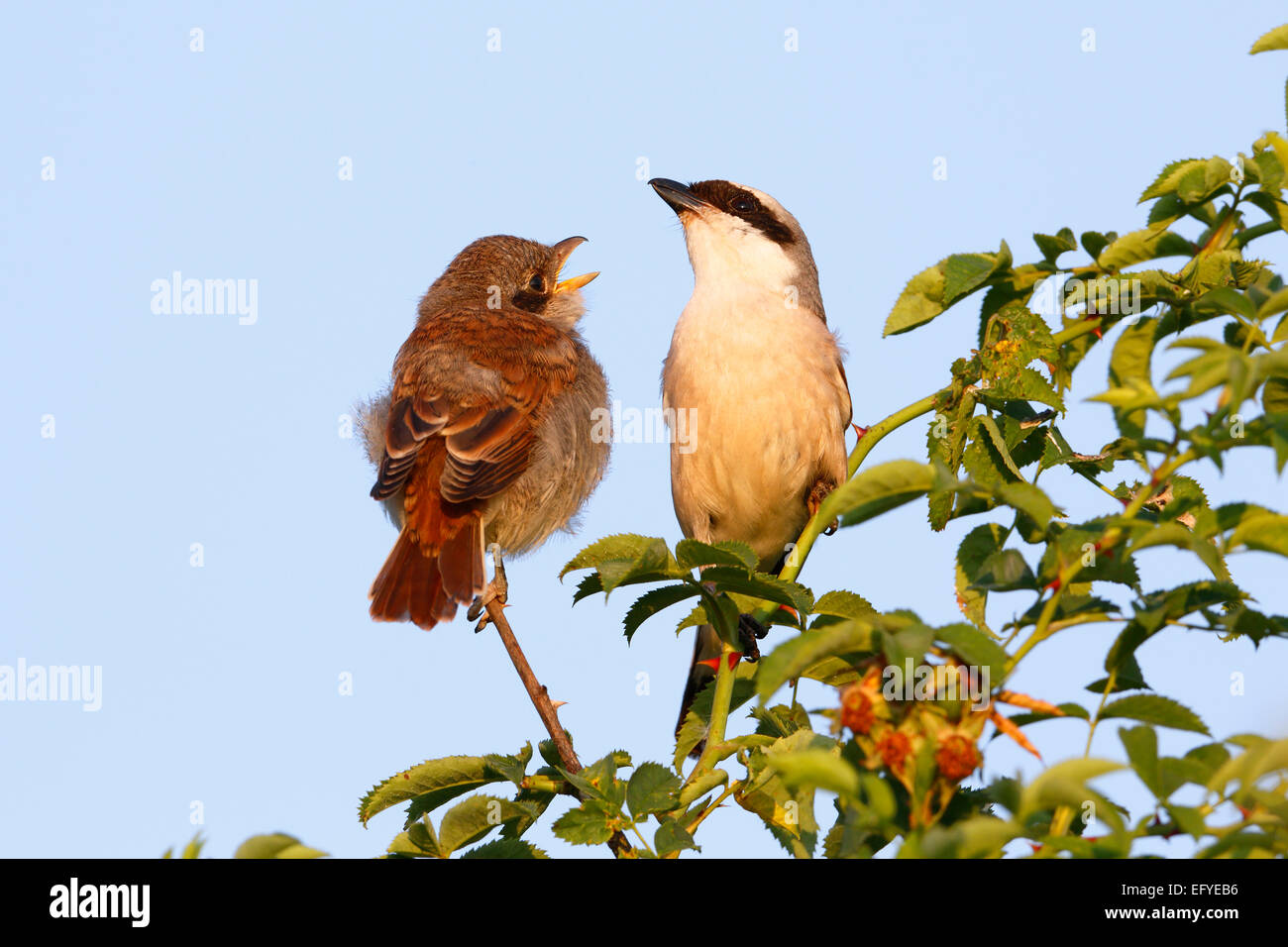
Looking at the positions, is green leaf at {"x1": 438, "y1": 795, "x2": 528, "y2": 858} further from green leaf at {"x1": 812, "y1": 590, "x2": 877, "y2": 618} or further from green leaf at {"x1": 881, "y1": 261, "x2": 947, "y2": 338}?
green leaf at {"x1": 881, "y1": 261, "x2": 947, "y2": 338}

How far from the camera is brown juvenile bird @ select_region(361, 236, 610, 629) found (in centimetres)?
470

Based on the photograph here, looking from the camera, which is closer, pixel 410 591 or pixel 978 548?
pixel 978 548

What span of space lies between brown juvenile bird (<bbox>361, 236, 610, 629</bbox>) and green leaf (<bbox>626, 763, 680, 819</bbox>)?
2.30 meters

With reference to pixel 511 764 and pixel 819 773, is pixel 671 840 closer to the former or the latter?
pixel 511 764

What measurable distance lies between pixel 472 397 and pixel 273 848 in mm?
3543

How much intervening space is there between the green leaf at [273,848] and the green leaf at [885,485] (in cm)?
84

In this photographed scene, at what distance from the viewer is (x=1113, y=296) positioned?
2.40 m

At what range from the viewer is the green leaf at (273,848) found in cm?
161

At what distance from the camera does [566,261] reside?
6.50 metres

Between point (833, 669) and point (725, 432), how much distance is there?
Result: 2505 mm

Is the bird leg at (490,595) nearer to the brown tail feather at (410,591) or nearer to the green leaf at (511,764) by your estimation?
the brown tail feather at (410,591)

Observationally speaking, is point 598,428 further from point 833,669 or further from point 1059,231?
point 1059,231

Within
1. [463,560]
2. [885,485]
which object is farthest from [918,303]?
[463,560]

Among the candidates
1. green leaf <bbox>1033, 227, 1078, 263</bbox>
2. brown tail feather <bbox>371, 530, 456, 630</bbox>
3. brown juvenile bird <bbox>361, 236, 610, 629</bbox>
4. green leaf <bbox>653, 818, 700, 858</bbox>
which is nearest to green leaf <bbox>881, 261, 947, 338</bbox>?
green leaf <bbox>1033, 227, 1078, 263</bbox>
